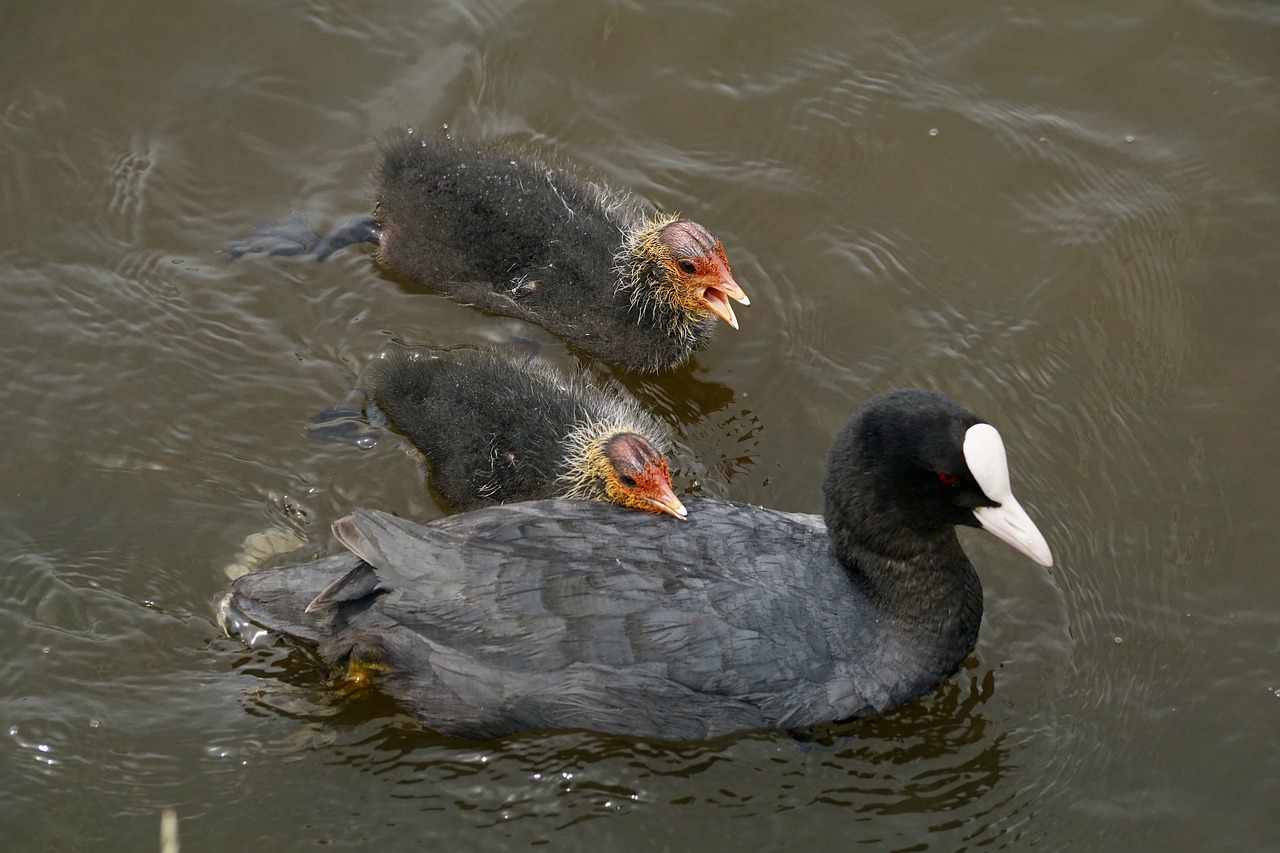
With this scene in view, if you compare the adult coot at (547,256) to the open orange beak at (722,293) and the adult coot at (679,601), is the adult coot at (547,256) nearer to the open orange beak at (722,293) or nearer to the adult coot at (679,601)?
the open orange beak at (722,293)

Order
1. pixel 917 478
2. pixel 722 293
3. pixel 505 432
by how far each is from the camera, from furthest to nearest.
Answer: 1. pixel 722 293
2. pixel 505 432
3. pixel 917 478

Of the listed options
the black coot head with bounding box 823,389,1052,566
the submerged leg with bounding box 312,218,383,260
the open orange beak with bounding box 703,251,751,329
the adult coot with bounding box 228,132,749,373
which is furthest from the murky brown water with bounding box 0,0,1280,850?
the black coot head with bounding box 823,389,1052,566

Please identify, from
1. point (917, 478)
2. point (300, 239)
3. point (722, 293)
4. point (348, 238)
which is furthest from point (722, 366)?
point (300, 239)

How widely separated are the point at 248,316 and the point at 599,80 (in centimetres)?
227

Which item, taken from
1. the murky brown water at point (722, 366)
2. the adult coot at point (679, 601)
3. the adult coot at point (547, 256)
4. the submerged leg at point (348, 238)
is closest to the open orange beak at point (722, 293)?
the adult coot at point (547, 256)

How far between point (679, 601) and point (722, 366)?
1923 mm

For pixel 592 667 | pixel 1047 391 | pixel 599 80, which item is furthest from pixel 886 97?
pixel 592 667

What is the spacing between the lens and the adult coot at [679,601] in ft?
14.1

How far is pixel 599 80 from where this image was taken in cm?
680

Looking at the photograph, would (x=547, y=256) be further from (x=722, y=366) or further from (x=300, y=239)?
(x=300, y=239)

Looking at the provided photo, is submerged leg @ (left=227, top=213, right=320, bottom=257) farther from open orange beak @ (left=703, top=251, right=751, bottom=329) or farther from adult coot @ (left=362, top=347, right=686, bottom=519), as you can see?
open orange beak @ (left=703, top=251, right=751, bottom=329)

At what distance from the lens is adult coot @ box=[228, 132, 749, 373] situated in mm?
5707

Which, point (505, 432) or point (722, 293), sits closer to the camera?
point (505, 432)

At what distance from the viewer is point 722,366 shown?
237 inches
